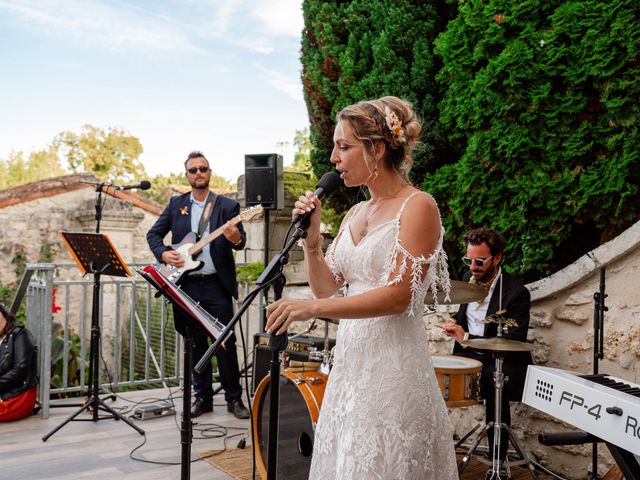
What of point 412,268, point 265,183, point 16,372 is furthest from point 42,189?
point 412,268

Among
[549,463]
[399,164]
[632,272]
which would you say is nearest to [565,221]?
[632,272]

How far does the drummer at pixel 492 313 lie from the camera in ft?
12.0

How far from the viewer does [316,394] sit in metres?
3.12

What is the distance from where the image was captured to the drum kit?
10.4 ft

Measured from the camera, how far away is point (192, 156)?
5016mm

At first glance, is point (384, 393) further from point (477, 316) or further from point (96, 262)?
point (96, 262)

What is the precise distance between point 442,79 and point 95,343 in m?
3.48

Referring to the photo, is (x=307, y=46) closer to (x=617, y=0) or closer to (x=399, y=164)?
(x=617, y=0)

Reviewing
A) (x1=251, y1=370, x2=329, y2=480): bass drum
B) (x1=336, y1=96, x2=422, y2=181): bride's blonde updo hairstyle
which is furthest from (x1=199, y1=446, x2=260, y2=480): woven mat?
(x1=336, y1=96, x2=422, y2=181): bride's blonde updo hairstyle

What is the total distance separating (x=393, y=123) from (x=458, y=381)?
2.04m

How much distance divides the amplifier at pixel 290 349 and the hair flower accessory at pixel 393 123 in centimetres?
198

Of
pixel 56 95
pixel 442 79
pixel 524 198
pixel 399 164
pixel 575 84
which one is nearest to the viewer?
pixel 399 164

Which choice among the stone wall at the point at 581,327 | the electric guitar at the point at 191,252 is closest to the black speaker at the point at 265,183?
the electric guitar at the point at 191,252

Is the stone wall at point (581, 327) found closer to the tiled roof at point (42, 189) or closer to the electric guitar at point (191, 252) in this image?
the electric guitar at point (191, 252)
